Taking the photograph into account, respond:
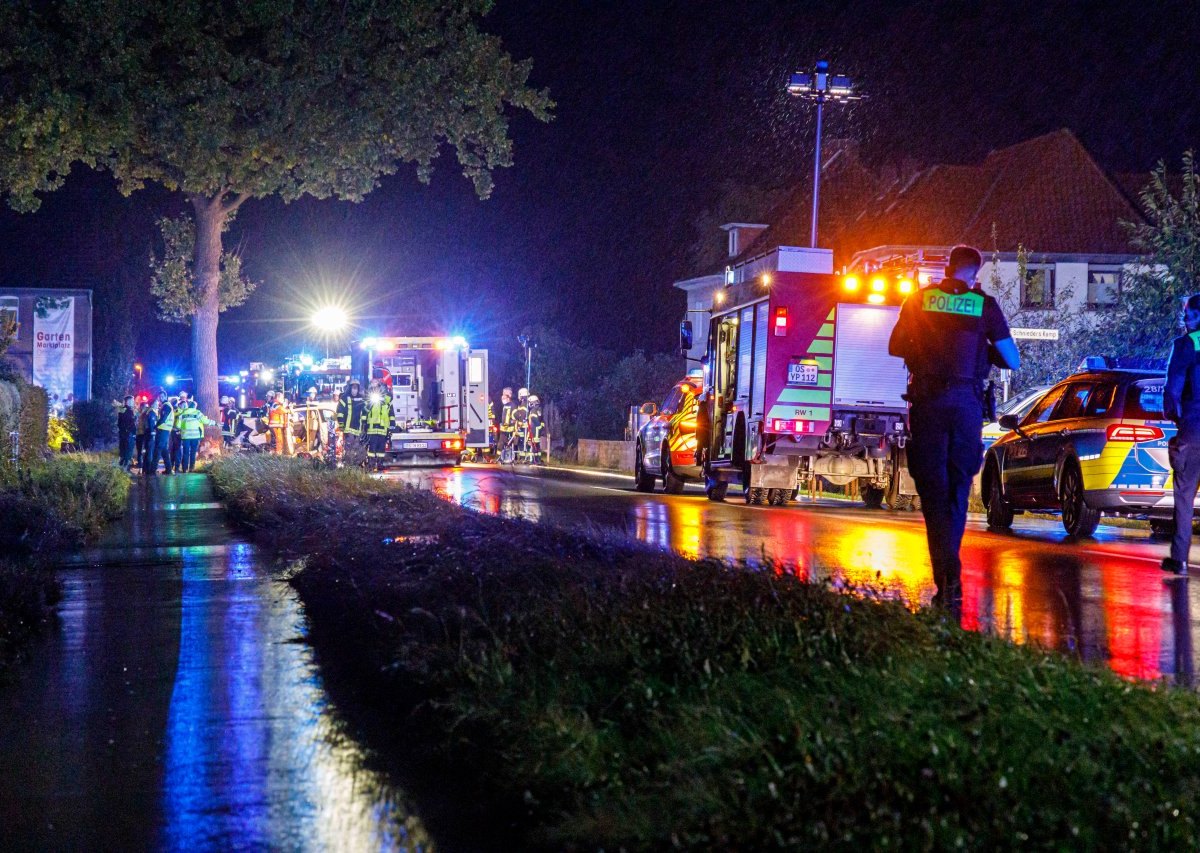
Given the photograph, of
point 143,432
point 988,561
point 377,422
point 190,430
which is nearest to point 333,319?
point 143,432

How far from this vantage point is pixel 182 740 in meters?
6.38

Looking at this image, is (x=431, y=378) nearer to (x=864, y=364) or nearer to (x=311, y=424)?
(x=311, y=424)

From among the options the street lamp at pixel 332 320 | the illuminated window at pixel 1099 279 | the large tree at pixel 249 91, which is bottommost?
the street lamp at pixel 332 320

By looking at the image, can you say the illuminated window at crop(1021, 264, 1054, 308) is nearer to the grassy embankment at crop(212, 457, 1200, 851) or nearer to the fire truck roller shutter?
the fire truck roller shutter

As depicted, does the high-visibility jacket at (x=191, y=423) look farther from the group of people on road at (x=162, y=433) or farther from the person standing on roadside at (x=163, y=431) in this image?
the person standing on roadside at (x=163, y=431)

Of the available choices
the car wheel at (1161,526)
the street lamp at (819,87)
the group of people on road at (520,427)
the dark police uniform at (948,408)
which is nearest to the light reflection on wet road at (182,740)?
the dark police uniform at (948,408)

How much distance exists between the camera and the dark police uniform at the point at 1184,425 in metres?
10.9

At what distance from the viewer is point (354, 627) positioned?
8.84 meters

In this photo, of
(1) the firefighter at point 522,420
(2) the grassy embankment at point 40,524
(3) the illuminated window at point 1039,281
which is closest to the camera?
(2) the grassy embankment at point 40,524

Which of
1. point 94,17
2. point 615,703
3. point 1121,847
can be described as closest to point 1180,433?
point 615,703

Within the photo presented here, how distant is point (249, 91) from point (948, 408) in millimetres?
25126

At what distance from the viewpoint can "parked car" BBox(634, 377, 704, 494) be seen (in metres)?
25.2

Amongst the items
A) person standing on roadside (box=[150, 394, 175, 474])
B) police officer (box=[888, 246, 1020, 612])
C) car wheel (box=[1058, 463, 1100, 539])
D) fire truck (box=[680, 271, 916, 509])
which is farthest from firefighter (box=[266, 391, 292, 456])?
police officer (box=[888, 246, 1020, 612])

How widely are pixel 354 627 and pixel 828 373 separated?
13006 mm
